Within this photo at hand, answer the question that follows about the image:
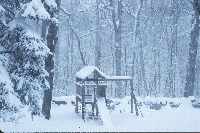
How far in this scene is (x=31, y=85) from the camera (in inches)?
591

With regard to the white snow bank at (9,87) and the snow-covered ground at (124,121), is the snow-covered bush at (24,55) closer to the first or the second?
the white snow bank at (9,87)

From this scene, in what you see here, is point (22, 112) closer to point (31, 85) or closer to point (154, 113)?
point (31, 85)

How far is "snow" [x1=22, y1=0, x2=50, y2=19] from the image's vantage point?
15.0 meters

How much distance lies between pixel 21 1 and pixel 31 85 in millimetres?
3606

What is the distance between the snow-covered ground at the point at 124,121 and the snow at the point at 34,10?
4281mm

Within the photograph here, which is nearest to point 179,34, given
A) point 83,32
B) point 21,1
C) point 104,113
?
point 83,32

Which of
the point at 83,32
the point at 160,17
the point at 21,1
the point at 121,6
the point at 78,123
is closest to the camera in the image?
the point at 21,1

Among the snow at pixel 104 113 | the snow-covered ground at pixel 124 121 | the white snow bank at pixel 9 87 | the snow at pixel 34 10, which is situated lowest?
the snow-covered ground at pixel 124 121

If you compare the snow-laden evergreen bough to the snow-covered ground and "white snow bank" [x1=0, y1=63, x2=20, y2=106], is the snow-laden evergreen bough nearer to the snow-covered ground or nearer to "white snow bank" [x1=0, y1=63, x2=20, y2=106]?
"white snow bank" [x1=0, y1=63, x2=20, y2=106]

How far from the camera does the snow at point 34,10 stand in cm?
1505

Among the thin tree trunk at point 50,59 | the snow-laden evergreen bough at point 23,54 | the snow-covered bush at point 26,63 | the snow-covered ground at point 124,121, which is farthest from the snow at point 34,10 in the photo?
the thin tree trunk at point 50,59

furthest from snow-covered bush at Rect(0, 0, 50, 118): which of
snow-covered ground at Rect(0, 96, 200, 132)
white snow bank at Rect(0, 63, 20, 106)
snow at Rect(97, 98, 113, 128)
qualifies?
snow at Rect(97, 98, 113, 128)

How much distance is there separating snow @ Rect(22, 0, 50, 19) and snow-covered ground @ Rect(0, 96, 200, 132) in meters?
4.28

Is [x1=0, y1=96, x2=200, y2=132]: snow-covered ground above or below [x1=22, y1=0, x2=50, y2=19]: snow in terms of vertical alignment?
below
